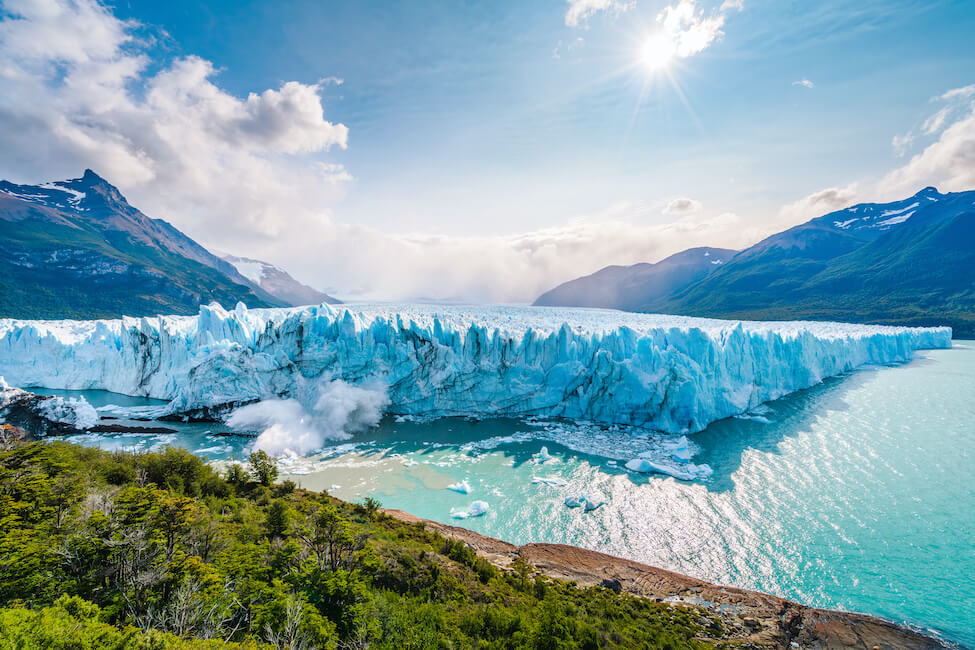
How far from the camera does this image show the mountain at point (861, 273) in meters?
68.9

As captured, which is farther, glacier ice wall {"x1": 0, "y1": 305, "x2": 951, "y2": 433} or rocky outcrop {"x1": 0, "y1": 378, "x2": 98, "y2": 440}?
glacier ice wall {"x1": 0, "y1": 305, "x2": 951, "y2": 433}

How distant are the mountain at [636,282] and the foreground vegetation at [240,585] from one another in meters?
127

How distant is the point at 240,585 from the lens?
20.7ft

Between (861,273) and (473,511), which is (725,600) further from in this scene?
(861,273)

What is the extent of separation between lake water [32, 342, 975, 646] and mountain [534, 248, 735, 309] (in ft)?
362

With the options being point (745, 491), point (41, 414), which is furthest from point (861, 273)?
point (41, 414)

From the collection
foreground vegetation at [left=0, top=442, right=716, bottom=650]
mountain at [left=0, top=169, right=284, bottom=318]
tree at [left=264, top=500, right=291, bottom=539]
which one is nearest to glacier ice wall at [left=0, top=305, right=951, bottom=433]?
foreground vegetation at [left=0, top=442, right=716, bottom=650]

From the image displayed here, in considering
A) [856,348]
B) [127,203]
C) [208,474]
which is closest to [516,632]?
[208,474]

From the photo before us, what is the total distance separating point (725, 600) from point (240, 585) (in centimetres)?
1149

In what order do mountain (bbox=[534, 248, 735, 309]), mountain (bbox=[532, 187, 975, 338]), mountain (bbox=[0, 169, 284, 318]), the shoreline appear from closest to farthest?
the shoreline < mountain (bbox=[0, 169, 284, 318]) < mountain (bbox=[532, 187, 975, 338]) < mountain (bbox=[534, 248, 735, 309])

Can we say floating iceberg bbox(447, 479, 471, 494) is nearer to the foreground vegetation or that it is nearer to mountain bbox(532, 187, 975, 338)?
the foreground vegetation

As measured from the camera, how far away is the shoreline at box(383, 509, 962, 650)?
27.5ft

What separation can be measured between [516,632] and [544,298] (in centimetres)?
13756

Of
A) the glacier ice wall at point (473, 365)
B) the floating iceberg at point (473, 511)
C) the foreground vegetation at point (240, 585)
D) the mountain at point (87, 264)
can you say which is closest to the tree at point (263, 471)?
the foreground vegetation at point (240, 585)
